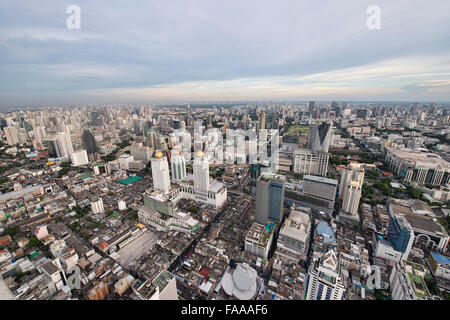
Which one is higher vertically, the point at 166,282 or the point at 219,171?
the point at 166,282

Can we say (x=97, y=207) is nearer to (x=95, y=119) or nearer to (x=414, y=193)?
(x=414, y=193)

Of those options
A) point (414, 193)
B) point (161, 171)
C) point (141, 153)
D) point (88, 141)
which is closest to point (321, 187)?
point (414, 193)

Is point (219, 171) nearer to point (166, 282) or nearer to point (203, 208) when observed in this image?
point (203, 208)

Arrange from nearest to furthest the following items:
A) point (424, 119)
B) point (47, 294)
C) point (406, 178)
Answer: point (47, 294) < point (406, 178) < point (424, 119)

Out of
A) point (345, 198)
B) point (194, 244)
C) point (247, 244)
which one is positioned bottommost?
point (194, 244)

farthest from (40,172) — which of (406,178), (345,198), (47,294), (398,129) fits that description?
(398,129)

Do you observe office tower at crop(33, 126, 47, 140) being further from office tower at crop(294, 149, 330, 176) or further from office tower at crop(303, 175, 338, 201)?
office tower at crop(303, 175, 338, 201)

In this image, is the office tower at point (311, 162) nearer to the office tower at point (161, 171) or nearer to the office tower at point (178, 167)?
the office tower at point (178, 167)
